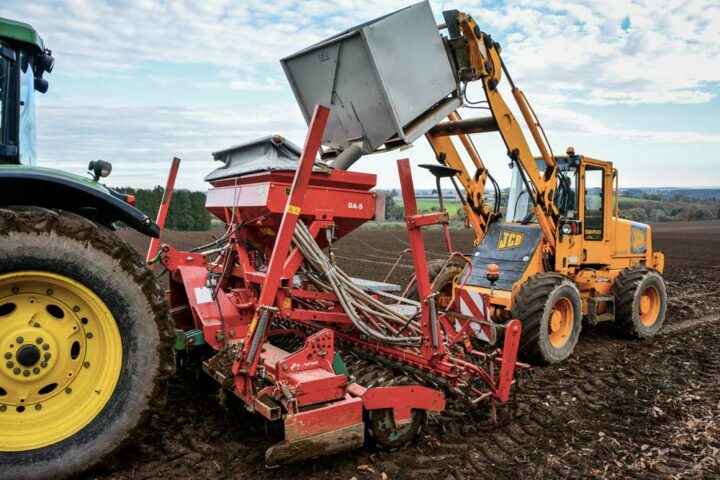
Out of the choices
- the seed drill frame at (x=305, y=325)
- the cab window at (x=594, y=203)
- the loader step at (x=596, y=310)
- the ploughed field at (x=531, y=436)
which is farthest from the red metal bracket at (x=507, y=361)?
the cab window at (x=594, y=203)

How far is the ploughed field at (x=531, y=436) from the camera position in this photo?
3.28 meters

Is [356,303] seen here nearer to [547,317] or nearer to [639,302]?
[547,317]

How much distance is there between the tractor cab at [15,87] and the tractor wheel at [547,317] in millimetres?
4747

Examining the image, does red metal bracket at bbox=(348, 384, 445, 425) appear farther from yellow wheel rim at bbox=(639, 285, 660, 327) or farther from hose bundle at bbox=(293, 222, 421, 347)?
yellow wheel rim at bbox=(639, 285, 660, 327)

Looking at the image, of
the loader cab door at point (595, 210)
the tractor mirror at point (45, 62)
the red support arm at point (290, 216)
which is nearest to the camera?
the red support arm at point (290, 216)

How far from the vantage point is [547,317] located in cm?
591

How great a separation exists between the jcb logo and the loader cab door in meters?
0.88

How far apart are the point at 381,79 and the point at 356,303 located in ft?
5.42

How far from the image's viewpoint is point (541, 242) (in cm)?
662

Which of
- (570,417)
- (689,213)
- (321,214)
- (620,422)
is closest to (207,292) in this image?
(321,214)

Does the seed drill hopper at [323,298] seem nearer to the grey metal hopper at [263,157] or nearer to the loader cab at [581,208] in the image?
the grey metal hopper at [263,157]

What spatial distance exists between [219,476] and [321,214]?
1847mm

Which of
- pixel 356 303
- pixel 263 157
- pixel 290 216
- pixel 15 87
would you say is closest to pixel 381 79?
pixel 263 157

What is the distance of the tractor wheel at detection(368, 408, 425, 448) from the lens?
3.46m
